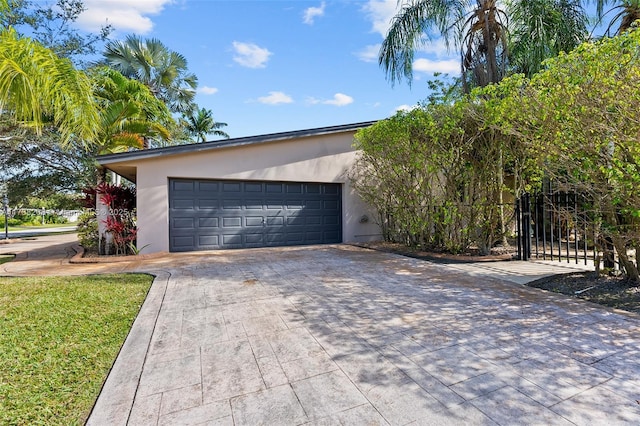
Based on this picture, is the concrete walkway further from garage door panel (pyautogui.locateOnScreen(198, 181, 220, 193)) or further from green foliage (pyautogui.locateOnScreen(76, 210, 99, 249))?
green foliage (pyautogui.locateOnScreen(76, 210, 99, 249))

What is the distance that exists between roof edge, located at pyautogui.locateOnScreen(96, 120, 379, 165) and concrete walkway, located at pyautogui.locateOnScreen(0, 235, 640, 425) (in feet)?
15.7

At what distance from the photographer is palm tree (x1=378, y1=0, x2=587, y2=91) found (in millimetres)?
8461

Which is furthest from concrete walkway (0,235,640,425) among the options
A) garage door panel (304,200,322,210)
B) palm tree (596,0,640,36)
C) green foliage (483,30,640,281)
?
palm tree (596,0,640,36)

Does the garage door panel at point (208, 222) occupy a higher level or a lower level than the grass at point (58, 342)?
higher

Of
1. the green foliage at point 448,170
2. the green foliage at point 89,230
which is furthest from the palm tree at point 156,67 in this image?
the green foliage at point 448,170

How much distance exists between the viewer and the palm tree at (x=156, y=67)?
48.8 ft

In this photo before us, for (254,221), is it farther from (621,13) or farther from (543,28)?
(621,13)

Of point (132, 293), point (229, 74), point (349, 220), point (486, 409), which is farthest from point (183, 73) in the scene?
point (486, 409)

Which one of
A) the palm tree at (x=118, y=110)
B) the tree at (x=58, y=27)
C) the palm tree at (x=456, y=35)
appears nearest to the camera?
the palm tree at (x=456, y=35)

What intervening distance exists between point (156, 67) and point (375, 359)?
1841 centimetres

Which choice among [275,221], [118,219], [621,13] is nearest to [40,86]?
[118,219]

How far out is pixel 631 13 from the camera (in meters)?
8.44

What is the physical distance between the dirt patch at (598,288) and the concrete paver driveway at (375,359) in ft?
1.12

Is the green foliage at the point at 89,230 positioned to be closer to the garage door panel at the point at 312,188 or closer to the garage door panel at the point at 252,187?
the garage door panel at the point at 252,187
